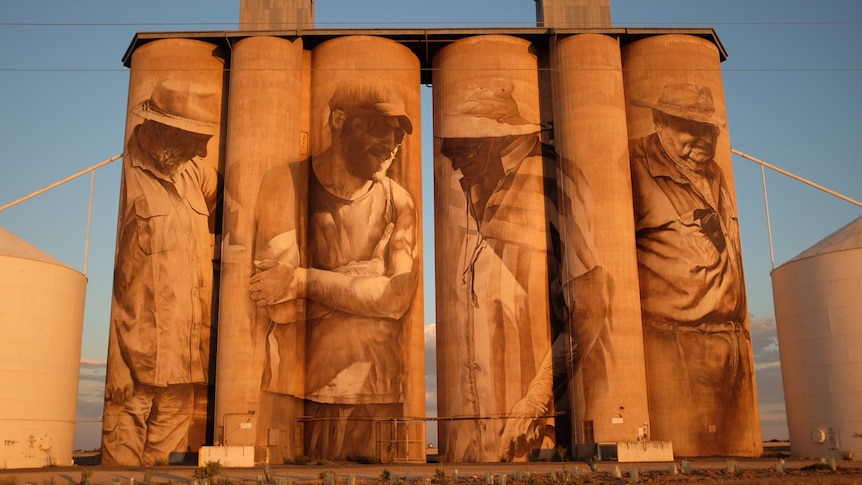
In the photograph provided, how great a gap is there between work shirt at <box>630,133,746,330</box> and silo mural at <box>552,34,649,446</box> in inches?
54.1

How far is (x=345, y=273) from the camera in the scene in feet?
143

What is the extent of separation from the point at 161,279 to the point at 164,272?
1.26 ft

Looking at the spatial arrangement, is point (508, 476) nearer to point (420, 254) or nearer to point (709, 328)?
point (420, 254)

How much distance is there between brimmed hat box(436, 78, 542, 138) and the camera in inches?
1799

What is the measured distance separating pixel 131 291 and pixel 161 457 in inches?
320

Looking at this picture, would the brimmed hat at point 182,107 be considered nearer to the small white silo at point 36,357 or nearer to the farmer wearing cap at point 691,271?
the small white silo at point 36,357

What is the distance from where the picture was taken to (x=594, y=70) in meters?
45.6

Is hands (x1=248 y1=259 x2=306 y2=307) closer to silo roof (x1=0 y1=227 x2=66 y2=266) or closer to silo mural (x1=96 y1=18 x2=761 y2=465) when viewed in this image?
silo mural (x1=96 y1=18 x2=761 y2=465)

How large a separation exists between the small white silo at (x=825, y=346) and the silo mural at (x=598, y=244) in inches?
261

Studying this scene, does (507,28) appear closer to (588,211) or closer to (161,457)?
(588,211)

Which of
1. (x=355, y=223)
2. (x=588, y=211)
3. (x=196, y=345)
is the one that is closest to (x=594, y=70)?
(x=588, y=211)

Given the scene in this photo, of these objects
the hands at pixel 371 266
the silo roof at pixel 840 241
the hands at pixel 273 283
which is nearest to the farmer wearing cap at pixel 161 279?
the hands at pixel 273 283

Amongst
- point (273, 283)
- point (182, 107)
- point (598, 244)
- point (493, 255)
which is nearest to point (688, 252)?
point (598, 244)

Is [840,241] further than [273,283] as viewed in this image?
No
